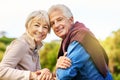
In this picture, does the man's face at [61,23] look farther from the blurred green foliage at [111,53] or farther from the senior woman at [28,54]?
the blurred green foliage at [111,53]

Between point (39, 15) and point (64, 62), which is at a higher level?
point (39, 15)

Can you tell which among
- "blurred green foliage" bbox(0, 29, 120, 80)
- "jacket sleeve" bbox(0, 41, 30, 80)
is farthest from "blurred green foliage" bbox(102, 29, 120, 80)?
"jacket sleeve" bbox(0, 41, 30, 80)

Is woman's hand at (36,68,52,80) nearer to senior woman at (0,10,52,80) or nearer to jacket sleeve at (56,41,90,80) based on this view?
senior woman at (0,10,52,80)

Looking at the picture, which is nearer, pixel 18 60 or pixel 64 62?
pixel 64 62

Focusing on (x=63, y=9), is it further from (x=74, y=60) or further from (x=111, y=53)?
(x=111, y=53)

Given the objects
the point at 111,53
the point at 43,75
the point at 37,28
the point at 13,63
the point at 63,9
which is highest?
the point at 63,9

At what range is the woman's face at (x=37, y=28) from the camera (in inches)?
135

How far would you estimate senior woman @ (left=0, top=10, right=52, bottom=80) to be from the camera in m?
3.30

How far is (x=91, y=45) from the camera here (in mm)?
3084

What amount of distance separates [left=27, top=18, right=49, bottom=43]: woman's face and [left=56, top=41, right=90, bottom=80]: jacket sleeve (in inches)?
17.7

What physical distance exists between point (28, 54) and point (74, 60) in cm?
52

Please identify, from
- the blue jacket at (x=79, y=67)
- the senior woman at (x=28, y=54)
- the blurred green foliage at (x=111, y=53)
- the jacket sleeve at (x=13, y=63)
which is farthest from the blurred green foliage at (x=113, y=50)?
the blue jacket at (x=79, y=67)

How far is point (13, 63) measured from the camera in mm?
3301

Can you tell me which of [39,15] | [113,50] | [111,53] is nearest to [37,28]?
[39,15]
